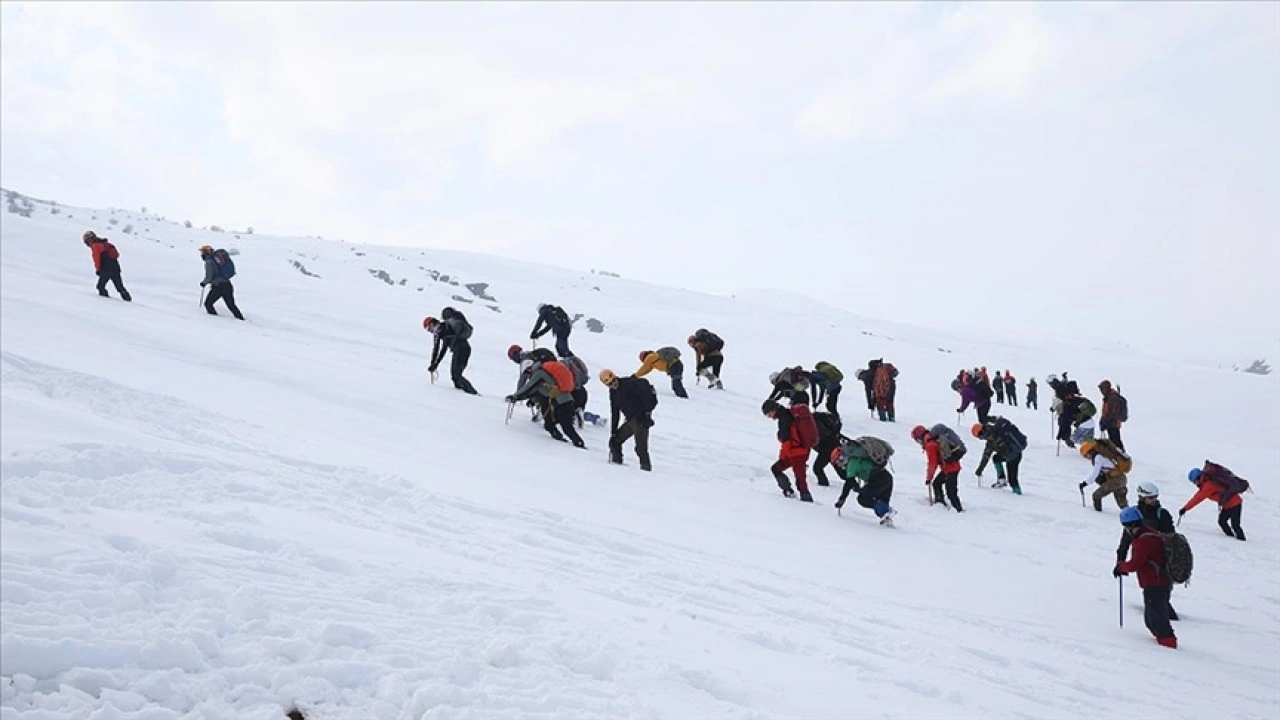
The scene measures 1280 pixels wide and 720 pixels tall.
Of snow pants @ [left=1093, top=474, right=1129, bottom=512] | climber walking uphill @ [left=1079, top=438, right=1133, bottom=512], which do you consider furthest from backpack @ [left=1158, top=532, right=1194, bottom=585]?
snow pants @ [left=1093, top=474, right=1129, bottom=512]

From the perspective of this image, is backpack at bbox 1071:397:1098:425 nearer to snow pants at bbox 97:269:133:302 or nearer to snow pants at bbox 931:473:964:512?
snow pants at bbox 931:473:964:512

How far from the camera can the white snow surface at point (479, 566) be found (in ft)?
13.2

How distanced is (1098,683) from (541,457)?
23.5 ft

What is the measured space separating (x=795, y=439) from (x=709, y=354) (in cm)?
886

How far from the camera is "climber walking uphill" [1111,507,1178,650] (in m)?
8.07

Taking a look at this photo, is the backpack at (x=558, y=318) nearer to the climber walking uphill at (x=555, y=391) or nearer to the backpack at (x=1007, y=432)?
the climber walking uphill at (x=555, y=391)

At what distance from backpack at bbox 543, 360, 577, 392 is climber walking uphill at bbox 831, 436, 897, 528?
14.0 ft

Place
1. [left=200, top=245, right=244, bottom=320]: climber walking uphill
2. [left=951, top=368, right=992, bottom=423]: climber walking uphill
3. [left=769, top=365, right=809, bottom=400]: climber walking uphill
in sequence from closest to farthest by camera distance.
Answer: [left=769, top=365, right=809, bottom=400]: climber walking uphill
[left=200, top=245, right=244, bottom=320]: climber walking uphill
[left=951, top=368, right=992, bottom=423]: climber walking uphill

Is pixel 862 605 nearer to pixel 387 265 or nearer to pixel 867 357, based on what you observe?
pixel 867 357

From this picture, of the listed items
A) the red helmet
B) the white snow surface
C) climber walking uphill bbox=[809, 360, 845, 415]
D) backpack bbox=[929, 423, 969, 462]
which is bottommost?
the white snow surface

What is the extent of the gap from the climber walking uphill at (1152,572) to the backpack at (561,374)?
7.42 meters

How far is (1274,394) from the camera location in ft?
114

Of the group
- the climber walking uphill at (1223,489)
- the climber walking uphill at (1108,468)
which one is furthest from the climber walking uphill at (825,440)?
the climber walking uphill at (1223,489)

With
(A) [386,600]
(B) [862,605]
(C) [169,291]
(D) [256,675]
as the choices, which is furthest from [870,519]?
(C) [169,291]
